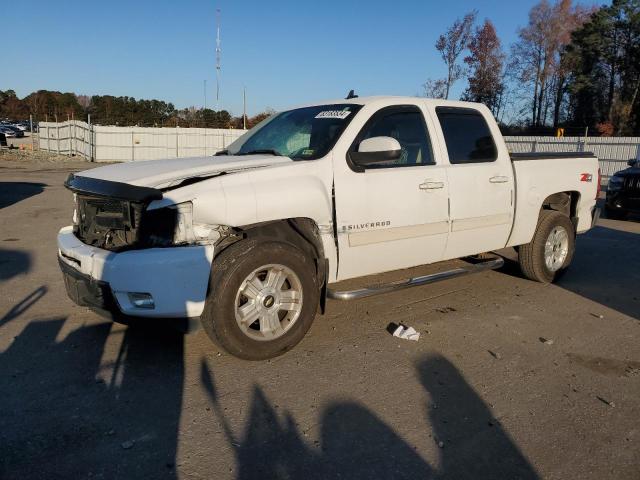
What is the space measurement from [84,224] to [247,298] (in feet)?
4.68

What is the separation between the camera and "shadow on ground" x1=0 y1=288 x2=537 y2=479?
2713mm

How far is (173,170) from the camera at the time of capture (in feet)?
12.7

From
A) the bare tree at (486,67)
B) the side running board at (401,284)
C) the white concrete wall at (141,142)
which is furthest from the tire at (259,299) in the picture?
the bare tree at (486,67)

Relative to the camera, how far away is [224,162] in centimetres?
414

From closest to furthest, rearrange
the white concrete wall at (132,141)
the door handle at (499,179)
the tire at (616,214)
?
1. the door handle at (499,179)
2. the tire at (616,214)
3. the white concrete wall at (132,141)

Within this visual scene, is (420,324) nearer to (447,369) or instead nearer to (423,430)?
(447,369)

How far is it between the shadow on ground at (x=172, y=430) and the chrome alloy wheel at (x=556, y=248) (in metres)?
2.90

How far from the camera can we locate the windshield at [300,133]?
442 centimetres

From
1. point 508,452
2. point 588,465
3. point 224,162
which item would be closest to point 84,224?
point 224,162

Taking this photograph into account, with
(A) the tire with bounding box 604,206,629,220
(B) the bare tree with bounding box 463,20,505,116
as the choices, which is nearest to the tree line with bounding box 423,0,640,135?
(B) the bare tree with bounding box 463,20,505,116

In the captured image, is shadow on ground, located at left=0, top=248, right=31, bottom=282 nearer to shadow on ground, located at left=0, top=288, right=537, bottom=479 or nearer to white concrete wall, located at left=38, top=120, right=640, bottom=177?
shadow on ground, located at left=0, top=288, right=537, bottom=479

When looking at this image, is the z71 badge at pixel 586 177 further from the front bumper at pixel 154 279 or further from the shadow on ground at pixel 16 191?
the shadow on ground at pixel 16 191

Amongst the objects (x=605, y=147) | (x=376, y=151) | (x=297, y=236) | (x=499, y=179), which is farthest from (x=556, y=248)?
(x=605, y=147)

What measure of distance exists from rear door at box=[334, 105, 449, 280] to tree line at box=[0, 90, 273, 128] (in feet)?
149
